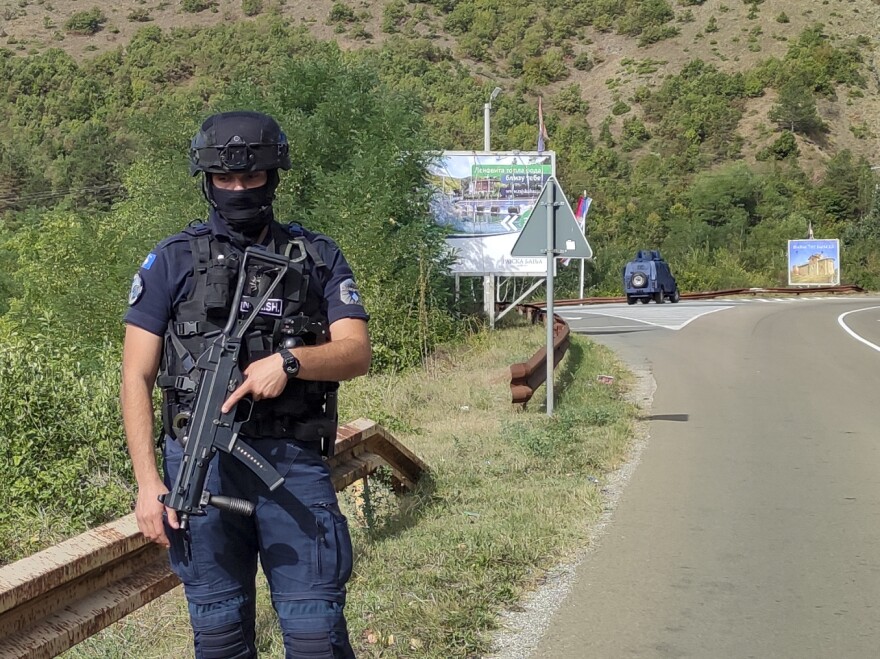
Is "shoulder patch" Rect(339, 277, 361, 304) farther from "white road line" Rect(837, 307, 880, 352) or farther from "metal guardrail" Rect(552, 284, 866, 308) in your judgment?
"metal guardrail" Rect(552, 284, 866, 308)

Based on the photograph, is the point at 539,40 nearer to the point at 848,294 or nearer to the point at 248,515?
the point at 848,294

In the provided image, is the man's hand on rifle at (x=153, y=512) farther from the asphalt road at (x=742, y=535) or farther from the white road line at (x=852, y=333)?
the white road line at (x=852, y=333)

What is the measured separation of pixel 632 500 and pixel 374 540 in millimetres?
2176

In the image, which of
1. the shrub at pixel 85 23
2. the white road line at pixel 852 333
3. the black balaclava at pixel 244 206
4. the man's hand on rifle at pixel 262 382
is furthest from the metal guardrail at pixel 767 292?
the shrub at pixel 85 23

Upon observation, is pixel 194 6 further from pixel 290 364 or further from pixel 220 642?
pixel 220 642

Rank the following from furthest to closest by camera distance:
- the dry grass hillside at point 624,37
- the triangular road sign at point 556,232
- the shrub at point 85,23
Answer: the shrub at point 85,23 → the dry grass hillside at point 624,37 → the triangular road sign at point 556,232

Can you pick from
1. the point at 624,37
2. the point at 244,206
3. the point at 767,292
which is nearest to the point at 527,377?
the point at 244,206

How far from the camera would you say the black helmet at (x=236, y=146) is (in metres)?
3.18

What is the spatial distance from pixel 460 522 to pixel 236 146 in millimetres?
3897

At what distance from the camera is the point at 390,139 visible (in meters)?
20.6

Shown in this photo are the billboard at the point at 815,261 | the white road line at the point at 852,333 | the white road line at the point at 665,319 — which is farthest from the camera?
the billboard at the point at 815,261

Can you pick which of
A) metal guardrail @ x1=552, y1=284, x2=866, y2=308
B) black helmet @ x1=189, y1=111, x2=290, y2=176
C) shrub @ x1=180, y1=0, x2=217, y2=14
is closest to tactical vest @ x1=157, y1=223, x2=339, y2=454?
black helmet @ x1=189, y1=111, x2=290, y2=176

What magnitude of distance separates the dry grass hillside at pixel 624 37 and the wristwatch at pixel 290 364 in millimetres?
107543

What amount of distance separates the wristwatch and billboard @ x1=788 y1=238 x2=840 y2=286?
53448 millimetres
